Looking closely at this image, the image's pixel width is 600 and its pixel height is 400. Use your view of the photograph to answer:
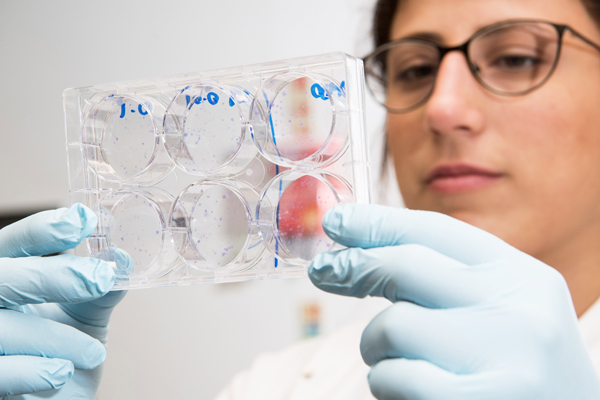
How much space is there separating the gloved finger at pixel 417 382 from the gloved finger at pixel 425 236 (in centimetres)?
Answer: 20

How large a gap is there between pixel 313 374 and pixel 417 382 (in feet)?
2.60

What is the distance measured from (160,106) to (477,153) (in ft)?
2.54

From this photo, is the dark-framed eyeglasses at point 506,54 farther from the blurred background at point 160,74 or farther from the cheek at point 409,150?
the blurred background at point 160,74

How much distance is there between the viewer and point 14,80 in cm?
260

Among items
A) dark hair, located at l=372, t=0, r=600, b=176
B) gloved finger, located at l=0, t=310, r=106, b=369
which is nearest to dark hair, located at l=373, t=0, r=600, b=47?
dark hair, located at l=372, t=0, r=600, b=176

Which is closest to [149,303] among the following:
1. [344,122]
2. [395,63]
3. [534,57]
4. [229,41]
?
[229,41]

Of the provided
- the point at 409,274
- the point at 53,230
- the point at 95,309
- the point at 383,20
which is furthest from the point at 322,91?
the point at 383,20

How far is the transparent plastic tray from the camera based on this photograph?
82cm

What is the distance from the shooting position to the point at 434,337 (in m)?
0.72

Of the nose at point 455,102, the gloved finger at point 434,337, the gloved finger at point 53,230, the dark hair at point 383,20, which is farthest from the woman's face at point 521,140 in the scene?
the gloved finger at point 53,230

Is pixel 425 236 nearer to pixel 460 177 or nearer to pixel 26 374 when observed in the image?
pixel 460 177

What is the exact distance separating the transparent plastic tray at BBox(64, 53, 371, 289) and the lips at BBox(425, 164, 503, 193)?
45cm

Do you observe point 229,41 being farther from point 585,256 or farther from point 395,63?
point 585,256

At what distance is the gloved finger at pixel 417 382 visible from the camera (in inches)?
27.4
